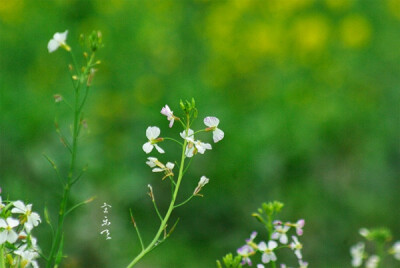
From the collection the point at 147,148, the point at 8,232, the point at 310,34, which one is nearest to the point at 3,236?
the point at 8,232

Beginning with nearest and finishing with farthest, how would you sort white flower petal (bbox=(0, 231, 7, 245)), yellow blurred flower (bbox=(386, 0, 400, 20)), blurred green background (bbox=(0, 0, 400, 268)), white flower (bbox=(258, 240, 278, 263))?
1. white flower petal (bbox=(0, 231, 7, 245))
2. white flower (bbox=(258, 240, 278, 263))
3. blurred green background (bbox=(0, 0, 400, 268))
4. yellow blurred flower (bbox=(386, 0, 400, 20))

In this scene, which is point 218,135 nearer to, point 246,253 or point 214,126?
Result: point 214,126

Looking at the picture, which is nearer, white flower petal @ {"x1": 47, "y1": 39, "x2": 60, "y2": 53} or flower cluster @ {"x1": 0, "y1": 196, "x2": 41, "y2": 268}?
flower cluster @ {"x1": 0, "y1": 196, "x2": 41, "y2": 268}

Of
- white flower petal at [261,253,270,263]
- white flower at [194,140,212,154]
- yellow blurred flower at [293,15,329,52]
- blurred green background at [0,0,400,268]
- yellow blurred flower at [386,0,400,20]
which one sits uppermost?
yellow blurred flower at [386,0,400,20]

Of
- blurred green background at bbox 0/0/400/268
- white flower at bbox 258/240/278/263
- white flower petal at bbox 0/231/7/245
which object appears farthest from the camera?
blurred green background at bbox 0/0/400/268

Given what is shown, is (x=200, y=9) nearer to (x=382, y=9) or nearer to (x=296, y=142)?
(x=382, y=9)

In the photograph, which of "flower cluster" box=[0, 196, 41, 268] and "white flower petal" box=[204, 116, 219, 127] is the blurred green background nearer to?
"flower cluster" box=[0, 196, 41, 268]

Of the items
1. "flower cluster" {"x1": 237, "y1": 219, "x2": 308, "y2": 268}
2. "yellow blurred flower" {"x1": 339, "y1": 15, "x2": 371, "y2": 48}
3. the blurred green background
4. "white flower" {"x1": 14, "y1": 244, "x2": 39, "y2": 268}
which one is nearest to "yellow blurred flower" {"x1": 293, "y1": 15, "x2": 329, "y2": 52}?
the blurred green background

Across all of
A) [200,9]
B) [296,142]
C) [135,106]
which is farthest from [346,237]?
[200,9]
